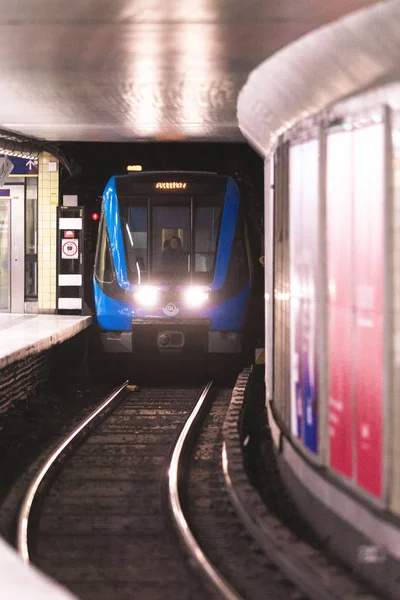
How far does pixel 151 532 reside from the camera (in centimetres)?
680

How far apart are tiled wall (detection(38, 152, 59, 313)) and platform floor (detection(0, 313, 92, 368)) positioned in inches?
28.5

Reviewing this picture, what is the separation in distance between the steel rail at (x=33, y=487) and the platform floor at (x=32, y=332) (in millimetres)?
1041

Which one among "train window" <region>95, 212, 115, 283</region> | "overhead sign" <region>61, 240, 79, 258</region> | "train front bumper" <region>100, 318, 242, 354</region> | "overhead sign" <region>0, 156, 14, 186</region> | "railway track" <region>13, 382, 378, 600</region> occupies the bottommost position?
"railway track" <region>13, 382, 378, 600</region>

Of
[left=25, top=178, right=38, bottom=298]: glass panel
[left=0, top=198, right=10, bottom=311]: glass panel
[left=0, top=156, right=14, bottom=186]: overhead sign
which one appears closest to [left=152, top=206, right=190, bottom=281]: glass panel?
[left=0, top=156, right=14, bottom=186]: overhead sign

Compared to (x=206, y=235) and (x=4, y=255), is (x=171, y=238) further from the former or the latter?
(x=4, y=255)

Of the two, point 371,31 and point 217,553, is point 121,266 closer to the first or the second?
point 217,553

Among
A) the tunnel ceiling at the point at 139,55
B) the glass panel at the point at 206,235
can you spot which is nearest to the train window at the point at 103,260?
the glass panel at the point at 206,235

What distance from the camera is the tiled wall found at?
17984 millimetres

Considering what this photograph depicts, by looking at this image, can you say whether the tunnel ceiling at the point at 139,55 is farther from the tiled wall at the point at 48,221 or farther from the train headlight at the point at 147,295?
the tiled wall at the point at 48,221

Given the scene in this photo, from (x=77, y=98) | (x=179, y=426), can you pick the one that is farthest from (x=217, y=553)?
(x=77, y=98)

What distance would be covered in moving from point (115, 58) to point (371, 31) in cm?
494

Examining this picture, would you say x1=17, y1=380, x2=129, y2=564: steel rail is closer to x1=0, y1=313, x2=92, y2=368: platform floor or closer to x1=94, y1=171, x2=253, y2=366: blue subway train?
x1=0, y1=313, x2=92, y2=368: platform floor

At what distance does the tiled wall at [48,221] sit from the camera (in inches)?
708

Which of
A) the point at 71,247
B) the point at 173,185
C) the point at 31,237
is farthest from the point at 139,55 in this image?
the point at 31,237
